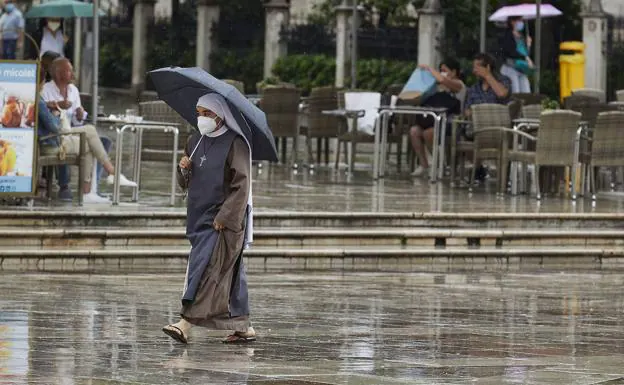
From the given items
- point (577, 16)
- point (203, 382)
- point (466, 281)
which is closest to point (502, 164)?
point (466, 281)

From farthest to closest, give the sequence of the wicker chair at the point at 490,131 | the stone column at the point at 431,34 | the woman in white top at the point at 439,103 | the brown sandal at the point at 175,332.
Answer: the stone column at the point at 431,34 → the woman in white top at the point at 439,103 → the wicker chair at the point at 490,131 → the brown sandal at the point at 175,332

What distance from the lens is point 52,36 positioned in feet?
94.7

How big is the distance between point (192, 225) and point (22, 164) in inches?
233

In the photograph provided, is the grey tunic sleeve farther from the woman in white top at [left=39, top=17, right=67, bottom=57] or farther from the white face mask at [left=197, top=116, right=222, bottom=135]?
the woman in white top at [left=39, top=17, right=67, bottom=57]

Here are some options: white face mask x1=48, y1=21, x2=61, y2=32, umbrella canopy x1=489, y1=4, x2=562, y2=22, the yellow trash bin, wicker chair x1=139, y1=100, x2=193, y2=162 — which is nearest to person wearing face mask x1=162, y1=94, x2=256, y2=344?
wicker chair x1=139, y1=100, x2=193, y2=162

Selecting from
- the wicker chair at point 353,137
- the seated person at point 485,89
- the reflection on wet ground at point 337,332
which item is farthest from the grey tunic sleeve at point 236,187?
the wicker chair at point 353,137

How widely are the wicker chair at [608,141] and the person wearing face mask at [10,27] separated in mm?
13763

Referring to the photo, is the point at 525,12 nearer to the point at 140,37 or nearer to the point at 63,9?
the point at 63,9

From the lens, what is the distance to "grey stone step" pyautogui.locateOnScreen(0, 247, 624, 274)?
1473 centimetres

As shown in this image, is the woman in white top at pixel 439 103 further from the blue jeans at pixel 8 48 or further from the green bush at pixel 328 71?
the blue jeans at pixel 8 48

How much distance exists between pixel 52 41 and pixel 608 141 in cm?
1170

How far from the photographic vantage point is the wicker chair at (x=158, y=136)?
1802cm

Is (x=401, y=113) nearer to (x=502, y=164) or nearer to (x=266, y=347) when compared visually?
(x=502, y=164)

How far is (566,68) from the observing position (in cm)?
3122
